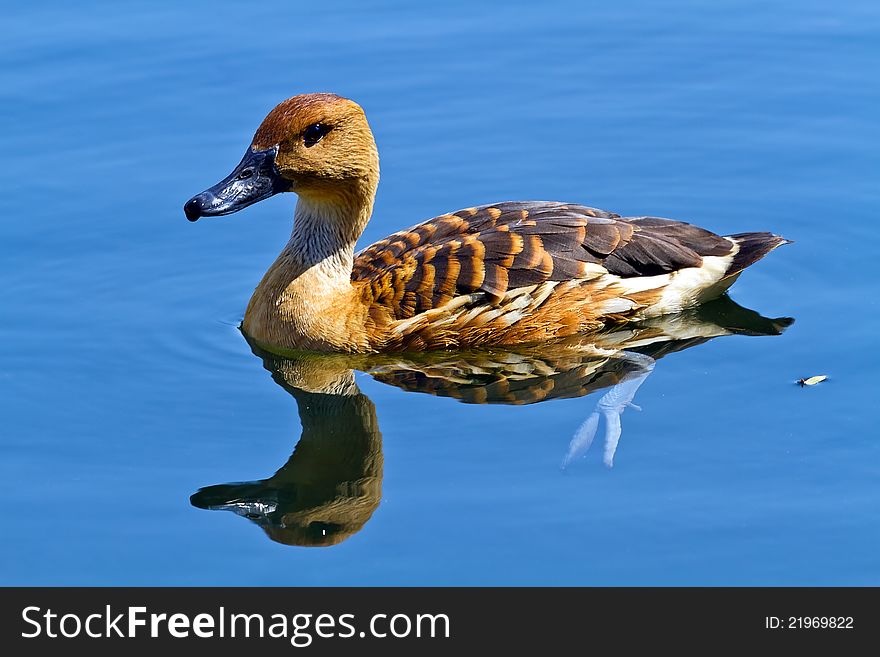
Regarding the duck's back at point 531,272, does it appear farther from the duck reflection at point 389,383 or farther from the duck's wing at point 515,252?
the duck reflection at point 389,383

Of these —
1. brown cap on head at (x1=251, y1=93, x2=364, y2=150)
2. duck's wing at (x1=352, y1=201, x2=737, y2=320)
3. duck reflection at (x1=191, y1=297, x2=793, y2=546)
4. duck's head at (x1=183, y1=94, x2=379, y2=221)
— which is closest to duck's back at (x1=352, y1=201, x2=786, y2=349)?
duck's wing at (x1=352, y1=201, x2=737, y2=320)

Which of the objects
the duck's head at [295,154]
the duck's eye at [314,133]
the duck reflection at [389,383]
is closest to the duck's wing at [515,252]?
the duck reflection at [389,383]

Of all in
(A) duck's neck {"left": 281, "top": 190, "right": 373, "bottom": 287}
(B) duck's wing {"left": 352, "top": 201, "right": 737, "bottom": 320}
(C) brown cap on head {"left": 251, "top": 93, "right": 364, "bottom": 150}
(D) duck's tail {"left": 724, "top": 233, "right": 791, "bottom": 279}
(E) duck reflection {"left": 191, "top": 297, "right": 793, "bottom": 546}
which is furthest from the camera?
(D) duck's tail {"left": 724, "top": 233, "right": 791, "bottom": 279}

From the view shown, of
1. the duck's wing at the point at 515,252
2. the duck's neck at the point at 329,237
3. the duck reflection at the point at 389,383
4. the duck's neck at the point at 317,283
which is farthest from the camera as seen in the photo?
the duck's neck at the point at 329,237

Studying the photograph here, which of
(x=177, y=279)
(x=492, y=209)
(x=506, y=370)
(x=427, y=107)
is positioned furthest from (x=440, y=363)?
(x=427, y=107)

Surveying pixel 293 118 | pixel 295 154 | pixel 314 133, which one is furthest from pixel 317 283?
pixel 293 118

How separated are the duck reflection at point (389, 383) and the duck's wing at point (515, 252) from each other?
462mm

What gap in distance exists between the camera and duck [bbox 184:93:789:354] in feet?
34.7

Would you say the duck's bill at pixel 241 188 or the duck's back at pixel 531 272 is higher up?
the duck's bill at pixel 241 188

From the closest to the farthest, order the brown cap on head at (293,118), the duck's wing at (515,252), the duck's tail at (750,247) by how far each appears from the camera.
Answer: the brown cap on head at (293,118), the duck's wing at (515,252), the duck's tail at (750,247)

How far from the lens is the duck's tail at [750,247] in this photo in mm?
11094

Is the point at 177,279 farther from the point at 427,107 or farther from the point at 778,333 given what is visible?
the point at 778,333

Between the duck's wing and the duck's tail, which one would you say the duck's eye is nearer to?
the duck's wing

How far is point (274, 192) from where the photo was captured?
10.7 meters
